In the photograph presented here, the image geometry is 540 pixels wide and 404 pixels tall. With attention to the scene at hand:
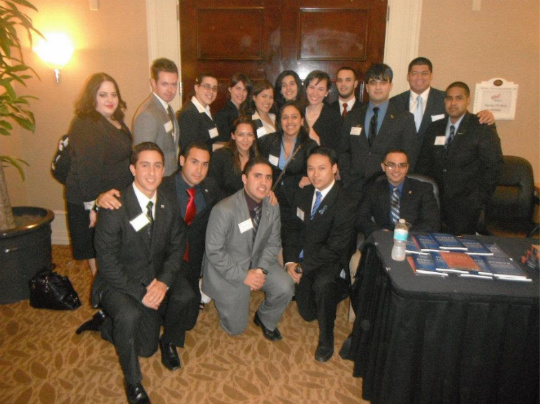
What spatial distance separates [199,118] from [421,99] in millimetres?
1915

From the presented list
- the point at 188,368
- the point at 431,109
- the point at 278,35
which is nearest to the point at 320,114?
the point at 431,109

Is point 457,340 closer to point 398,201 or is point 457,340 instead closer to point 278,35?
point 398,201

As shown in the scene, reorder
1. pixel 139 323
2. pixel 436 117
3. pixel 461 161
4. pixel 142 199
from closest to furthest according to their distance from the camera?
pixel 139 323 → pixel 142 199 → pixel 461 161 → pixel 436 117

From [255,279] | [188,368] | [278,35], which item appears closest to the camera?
[188,368]

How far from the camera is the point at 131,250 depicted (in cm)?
236

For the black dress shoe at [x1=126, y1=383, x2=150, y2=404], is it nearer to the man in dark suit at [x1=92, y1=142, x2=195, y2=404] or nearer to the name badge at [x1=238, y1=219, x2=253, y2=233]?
the man in dark suit at [x1=92, y1=142, x2=195, y2=404]

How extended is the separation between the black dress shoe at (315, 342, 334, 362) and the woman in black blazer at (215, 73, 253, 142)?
6.35 feet

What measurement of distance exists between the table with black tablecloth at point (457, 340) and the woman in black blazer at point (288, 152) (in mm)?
1294

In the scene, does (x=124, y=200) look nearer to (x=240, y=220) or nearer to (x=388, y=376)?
(x=240, y=220)

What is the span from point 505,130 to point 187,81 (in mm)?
3304

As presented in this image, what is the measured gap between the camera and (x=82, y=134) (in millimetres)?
2660

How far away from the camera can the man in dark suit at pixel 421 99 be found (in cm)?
334

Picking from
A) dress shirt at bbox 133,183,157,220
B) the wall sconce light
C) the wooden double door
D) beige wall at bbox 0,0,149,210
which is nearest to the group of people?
dress shirt at bbox 133,183,157,220

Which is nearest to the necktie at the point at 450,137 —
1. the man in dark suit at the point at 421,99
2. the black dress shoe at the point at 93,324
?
the man in dark suit at the point at 421,99
